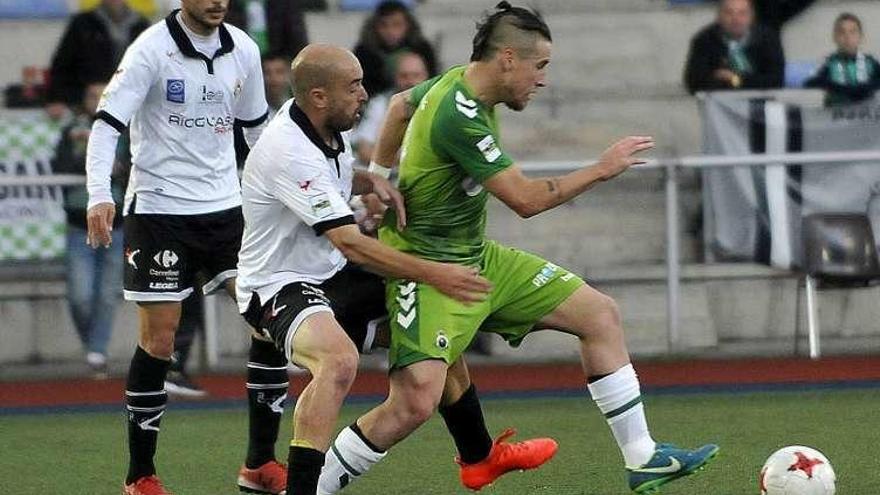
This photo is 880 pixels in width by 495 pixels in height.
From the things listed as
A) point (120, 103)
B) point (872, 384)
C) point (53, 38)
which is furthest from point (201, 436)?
point (53, 38)

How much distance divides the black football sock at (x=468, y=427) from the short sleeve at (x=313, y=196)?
1.05m

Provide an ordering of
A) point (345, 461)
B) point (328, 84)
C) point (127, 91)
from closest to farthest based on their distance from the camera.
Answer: point (328, 84), point (345, 461), point (127, 91)

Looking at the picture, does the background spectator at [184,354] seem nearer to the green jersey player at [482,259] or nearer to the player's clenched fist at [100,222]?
Answer: the player's clenched fist at [100,222]

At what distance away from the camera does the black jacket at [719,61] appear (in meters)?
13.3

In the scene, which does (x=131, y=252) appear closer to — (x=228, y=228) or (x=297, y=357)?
(x=228, y=228)

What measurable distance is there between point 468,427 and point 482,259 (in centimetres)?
66

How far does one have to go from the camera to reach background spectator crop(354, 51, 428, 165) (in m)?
11.7

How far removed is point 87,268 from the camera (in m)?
11.9

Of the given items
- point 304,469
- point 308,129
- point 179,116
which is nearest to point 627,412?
point 304,469

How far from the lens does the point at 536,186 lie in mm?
6559

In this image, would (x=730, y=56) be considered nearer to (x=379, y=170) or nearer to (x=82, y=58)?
(x=82, y=58)

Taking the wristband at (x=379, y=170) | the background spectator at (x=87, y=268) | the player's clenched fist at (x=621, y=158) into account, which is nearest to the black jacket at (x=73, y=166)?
the background spectator at (x=87, y=268)

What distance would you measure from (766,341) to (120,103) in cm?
602

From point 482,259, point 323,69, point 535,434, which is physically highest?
point 323,69
